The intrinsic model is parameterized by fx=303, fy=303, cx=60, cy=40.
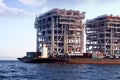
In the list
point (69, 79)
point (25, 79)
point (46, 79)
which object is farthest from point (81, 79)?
point (25, 79)

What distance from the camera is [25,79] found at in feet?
238

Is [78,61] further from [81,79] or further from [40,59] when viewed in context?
[81,79]

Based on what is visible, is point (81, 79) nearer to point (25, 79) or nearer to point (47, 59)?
point (25, 79)

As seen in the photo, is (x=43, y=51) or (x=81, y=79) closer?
(x=81, y=79)

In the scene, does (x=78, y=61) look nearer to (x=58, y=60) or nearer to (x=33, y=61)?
(x=58, y=60)

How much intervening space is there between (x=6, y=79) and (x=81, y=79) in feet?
60.5

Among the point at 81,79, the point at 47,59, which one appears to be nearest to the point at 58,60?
the point at 47,59

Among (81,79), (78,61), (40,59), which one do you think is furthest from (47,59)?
(81,79)

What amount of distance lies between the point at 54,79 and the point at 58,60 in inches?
4704

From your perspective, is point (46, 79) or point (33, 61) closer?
point (46, 79)

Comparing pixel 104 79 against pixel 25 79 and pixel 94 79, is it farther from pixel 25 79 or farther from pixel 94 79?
pixel 25 79

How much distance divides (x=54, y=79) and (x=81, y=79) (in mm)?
7108

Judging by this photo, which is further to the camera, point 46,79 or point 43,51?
point 43,51

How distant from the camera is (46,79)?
238ft
